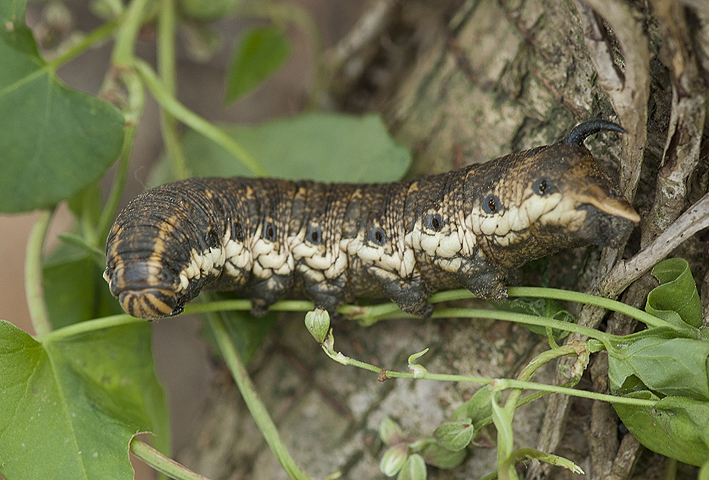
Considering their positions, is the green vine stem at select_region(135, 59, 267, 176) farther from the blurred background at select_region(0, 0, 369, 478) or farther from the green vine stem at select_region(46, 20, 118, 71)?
the blurred background at select_region(0, 0, 369, 478)

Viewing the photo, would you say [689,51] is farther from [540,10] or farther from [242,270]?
[242,270]

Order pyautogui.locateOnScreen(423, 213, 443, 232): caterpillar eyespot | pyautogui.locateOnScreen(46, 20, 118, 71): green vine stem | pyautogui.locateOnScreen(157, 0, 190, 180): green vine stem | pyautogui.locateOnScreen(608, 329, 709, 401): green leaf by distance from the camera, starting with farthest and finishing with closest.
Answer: pyautogui.locateOnScreen(157, 0, 190, 180): green vine stem < pyautogui.locateOnScreen(46, 20, 118, 71): green vine stem < pyautogui.locateOnScreen(423, 213, 443, 232): caterpillar eyespot < pyautogui.locateOnScreen(608, 329, 709, 401): green leaf

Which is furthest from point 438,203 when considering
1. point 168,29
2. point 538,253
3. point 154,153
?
point 154,153

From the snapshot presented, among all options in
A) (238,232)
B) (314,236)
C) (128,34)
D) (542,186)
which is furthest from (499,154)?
(128,34)

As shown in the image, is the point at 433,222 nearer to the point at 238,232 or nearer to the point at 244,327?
the point at 238,232

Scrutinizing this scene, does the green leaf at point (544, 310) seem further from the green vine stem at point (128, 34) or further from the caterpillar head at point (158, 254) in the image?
the green vine stem at point (128, 34)

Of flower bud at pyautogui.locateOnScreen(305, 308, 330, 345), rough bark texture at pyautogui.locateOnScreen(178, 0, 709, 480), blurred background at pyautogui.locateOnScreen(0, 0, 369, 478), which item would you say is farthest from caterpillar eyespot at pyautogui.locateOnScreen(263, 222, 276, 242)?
blurred background at pyautogui.locateOnScreen(0, 0, 369, 478)
